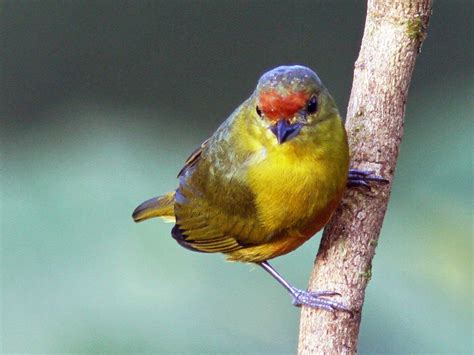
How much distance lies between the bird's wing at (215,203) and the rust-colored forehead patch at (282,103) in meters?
0.30

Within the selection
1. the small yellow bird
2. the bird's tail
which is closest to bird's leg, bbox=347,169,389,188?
the small yellow bird

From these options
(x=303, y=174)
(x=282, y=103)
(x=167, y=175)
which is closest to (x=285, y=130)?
(x=282, y=103)

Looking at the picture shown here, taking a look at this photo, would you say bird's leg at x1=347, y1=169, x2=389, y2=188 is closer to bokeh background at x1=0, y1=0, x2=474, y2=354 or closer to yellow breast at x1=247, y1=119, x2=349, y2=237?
yellow breast at x1=247, y1=119, x2=349, y2=237

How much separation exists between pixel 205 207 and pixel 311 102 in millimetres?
768

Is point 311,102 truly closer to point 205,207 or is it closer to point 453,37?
point 205,207

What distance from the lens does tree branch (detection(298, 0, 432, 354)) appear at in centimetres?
344

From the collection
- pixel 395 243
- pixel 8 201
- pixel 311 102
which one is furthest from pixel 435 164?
pixel 8 201

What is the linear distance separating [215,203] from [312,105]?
688 millimetres

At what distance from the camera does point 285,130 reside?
3354 mm

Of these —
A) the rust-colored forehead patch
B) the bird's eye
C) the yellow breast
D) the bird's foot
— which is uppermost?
the bird's eye

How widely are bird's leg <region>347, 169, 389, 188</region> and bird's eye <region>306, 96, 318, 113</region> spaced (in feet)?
1.04

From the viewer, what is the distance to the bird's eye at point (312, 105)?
341cm

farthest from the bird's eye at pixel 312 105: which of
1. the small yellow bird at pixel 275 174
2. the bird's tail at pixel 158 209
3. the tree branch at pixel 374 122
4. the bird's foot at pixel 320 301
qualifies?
the bird's tail at pixel 158 209

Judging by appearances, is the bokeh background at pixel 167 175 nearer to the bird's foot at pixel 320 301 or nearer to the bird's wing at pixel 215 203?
the bird's wing at pixel 215 203
